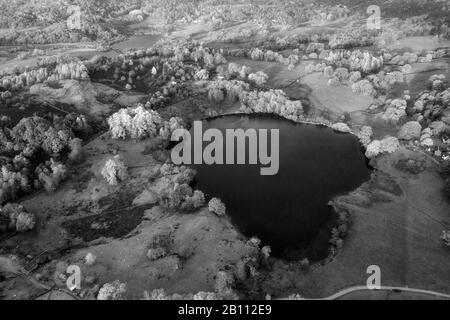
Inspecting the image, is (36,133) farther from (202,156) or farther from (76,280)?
(76,280)

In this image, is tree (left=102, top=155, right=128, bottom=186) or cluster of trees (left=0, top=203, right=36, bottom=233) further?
tree (left=102, top=155, right=128, bottom=186)

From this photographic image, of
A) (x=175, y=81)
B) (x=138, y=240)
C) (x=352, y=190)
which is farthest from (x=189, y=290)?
(x=175, y=81)

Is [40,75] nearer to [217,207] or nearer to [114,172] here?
[114,172]

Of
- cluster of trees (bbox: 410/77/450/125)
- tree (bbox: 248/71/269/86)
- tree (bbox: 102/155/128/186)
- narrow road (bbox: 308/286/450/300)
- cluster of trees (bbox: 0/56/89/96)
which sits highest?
cluster of trees (bbox: 0/56/89/96)

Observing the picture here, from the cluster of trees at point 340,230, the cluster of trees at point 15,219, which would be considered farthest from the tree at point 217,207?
the cluster of trees at point 15,219

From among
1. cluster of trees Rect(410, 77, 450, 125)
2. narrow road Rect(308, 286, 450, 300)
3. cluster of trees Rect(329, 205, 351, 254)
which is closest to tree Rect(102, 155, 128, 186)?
cluster of trees Rect(329, 205, 351, 254)

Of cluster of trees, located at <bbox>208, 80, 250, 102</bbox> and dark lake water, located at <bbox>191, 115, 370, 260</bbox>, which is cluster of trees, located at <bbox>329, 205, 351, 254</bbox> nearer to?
dark lake water, located at <bbox>191, 115, 370, 260</bbox>
